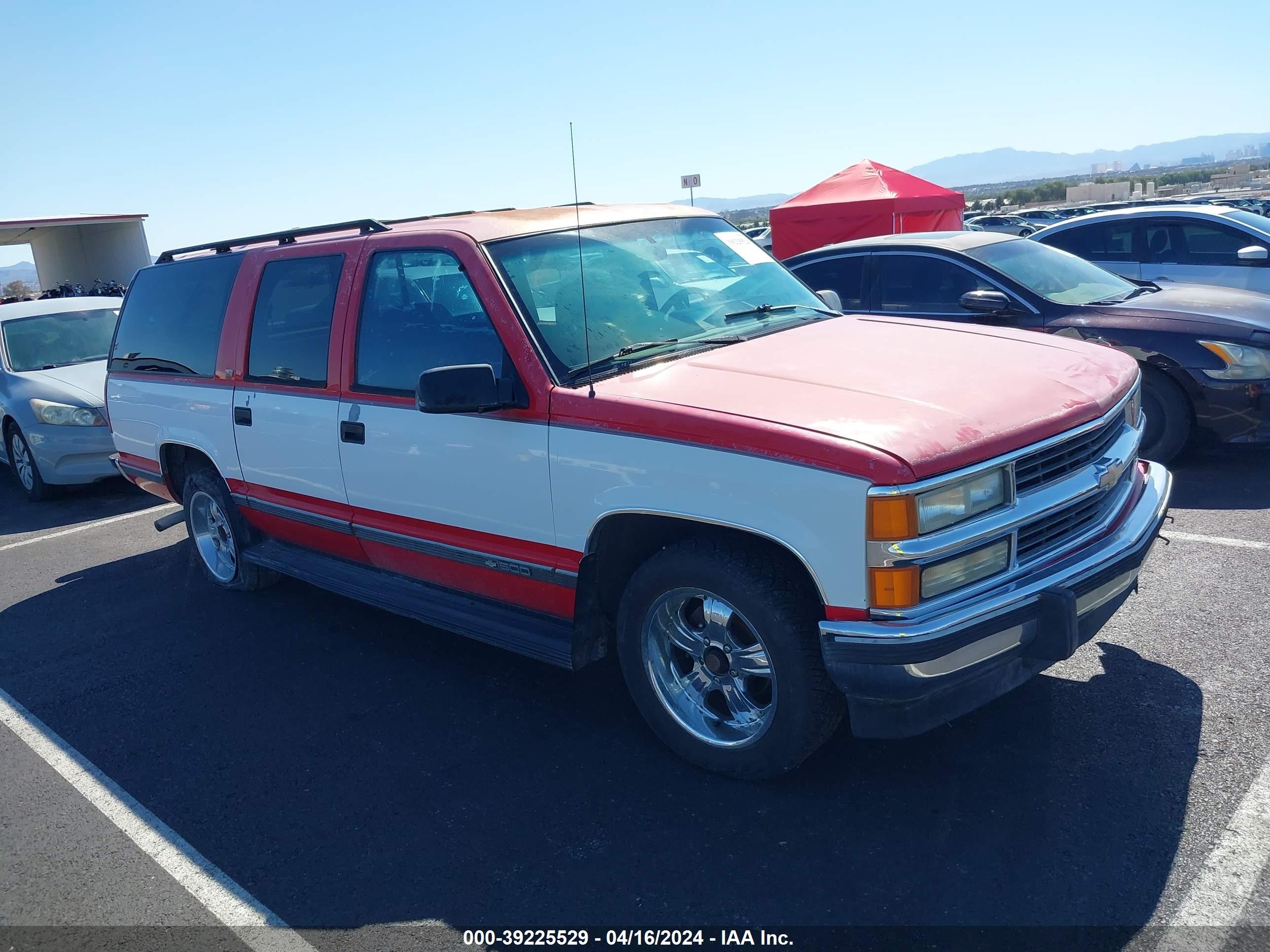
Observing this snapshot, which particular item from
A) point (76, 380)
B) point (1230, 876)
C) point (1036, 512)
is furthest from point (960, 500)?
point (76, 380)

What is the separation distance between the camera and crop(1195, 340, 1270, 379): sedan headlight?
6.14m

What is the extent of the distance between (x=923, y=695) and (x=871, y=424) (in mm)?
808

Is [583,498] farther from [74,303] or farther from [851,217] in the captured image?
[851,217]

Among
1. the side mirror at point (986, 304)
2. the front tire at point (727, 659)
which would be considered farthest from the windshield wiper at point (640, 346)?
the side mirror at point (986, 304)

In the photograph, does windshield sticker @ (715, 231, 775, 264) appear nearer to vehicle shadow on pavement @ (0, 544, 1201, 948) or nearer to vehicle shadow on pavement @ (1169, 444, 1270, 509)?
vehicle shadow on pavement @ (0, 544, 1201, 948)

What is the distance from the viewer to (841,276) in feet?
25.0

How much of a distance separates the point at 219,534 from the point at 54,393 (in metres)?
4.12

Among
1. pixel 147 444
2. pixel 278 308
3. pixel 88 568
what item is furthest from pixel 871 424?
pixel 88 568

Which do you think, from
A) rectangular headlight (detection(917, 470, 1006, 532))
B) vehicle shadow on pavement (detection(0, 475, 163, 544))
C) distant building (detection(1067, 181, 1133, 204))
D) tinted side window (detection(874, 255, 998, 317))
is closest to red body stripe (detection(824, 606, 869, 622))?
rectangular headlight (detection(917, 470, 1006, 532))

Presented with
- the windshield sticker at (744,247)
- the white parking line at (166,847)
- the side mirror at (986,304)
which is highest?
the windshield sticker at (744,247)

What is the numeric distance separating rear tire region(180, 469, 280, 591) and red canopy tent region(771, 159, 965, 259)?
10949 mm

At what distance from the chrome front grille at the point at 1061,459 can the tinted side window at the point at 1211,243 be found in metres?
6.31

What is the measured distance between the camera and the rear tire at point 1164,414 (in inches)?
250

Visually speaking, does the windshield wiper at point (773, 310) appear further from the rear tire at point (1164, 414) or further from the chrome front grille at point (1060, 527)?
the rear tire at point (1164, 414)
